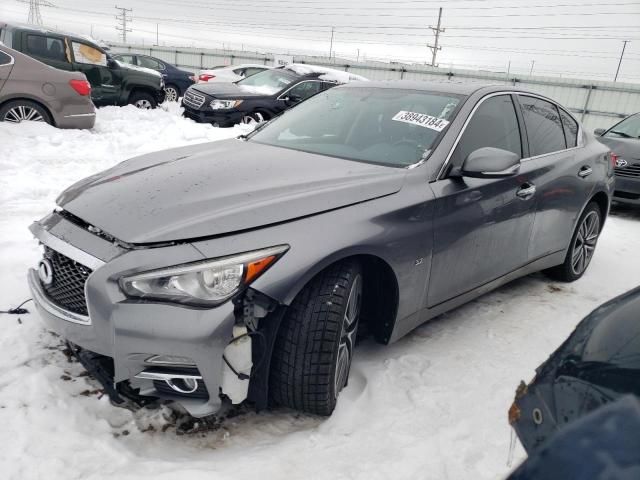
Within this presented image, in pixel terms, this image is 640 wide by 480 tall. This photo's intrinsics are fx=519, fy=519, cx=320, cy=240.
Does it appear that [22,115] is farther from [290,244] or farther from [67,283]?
[290,244]

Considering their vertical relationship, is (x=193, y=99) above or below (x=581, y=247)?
above

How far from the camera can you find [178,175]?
2617 millimetres

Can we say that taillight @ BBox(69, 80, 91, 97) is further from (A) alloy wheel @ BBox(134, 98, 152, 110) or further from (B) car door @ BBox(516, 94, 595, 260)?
(B) car door @ BBox(516, 94, 595, 260)

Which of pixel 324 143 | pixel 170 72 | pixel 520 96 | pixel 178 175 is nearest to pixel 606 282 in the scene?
pixel 520 96

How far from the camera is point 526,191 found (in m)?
3.37

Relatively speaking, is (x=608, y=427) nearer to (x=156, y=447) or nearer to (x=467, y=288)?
(x=156, y=447)

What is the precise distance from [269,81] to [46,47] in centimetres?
436

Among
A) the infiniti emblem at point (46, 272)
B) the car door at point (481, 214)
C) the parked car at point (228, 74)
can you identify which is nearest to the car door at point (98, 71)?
the parked car at point (228, 74)

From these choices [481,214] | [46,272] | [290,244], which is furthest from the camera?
[481,214]

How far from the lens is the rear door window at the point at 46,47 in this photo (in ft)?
30.3

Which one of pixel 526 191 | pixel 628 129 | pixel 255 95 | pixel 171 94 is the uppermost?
pixel 628 129

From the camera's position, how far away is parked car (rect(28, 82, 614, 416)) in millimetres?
1982

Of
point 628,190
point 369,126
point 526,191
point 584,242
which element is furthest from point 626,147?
point 369,126

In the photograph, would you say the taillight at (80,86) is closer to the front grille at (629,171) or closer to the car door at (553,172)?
the car door at (553,172)
